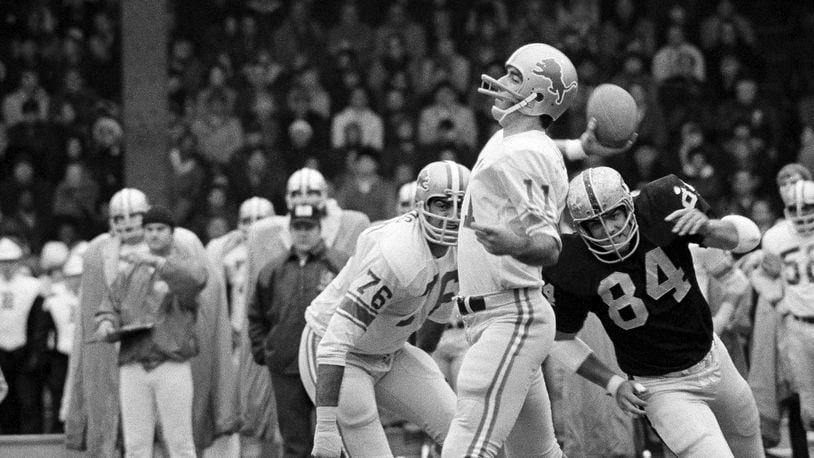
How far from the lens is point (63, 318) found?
478 inches

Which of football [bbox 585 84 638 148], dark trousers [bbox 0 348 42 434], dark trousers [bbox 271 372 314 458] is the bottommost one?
dark trousers [bbox 0 348 42 434]

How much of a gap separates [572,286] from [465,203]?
2.05 ft

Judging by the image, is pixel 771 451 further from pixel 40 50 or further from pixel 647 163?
pixel 40 50

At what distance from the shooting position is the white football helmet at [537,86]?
5.93m

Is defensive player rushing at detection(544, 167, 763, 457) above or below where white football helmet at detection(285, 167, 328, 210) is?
below

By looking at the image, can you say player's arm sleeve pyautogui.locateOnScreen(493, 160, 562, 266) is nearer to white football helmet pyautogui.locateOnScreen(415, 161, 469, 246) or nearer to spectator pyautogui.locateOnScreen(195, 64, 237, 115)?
white football helmet pyautogui.locateOnScreen(415, 161, 469, 246)

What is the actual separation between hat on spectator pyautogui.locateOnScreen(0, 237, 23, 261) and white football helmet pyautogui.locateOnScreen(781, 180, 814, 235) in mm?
5851

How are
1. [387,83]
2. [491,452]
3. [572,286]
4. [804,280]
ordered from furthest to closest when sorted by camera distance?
[387,83]
[804,280]
[572,286]
[491,452]

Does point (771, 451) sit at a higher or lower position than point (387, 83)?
lower

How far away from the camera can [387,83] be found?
1528cm

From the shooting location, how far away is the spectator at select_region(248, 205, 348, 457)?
887cm

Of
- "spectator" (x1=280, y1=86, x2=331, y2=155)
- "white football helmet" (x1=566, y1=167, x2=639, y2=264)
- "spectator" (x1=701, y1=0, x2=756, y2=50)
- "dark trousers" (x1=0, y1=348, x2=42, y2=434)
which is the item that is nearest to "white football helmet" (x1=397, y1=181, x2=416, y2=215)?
"dark trousers" (x1=0, y1=348, x2=42, y2=434)

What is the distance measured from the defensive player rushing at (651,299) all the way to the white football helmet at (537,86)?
0.44 meters

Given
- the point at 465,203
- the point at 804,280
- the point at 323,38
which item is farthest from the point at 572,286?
the point at 323,38
